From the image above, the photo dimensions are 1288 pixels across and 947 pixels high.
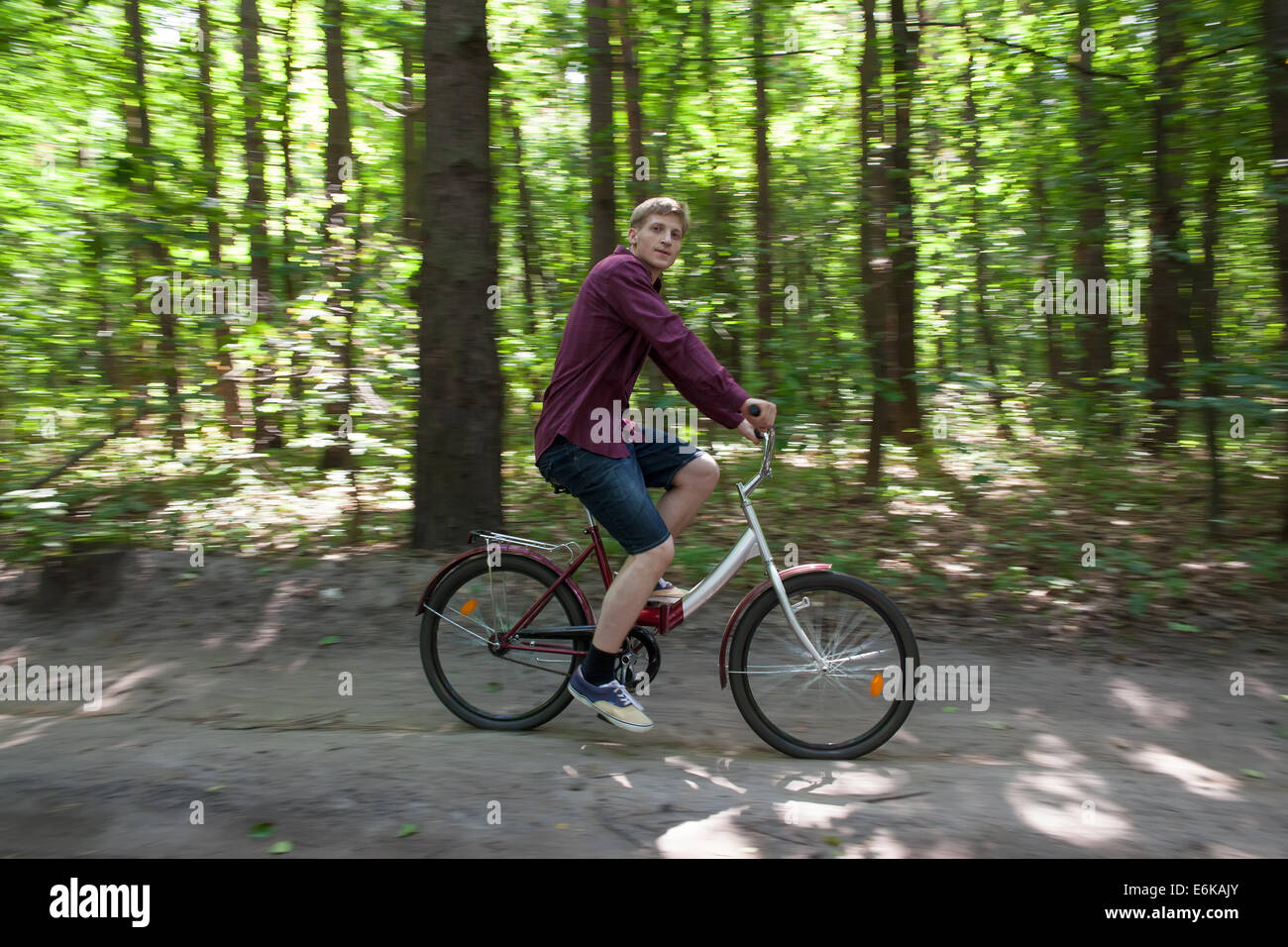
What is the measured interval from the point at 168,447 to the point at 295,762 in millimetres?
4253

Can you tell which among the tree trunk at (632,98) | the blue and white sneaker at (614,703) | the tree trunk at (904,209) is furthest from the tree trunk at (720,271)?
the blue and white sneaker at (614,703)

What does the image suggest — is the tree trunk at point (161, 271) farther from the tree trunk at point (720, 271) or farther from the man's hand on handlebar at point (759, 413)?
the man's hand on handlebar at point (759, 413)

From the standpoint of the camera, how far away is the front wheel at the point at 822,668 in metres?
3.96

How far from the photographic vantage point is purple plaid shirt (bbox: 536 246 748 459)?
3.79 m

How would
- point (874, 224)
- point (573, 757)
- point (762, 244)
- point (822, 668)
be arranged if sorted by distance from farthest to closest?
point (762, 244)
point (874, 224)
point (822, 668)
point (573, 757)

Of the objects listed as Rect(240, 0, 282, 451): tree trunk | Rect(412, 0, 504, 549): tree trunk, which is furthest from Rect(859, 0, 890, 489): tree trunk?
Rect(240, 0, 282, 451): tree trunk

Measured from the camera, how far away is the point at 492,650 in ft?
14.3

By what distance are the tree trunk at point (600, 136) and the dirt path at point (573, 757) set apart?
349 cm

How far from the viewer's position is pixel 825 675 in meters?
4.09

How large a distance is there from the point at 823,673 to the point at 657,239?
2098 mm

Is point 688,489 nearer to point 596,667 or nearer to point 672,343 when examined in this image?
point 672,343

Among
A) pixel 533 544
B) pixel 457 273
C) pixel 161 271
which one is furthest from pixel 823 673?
pixel 161 271
